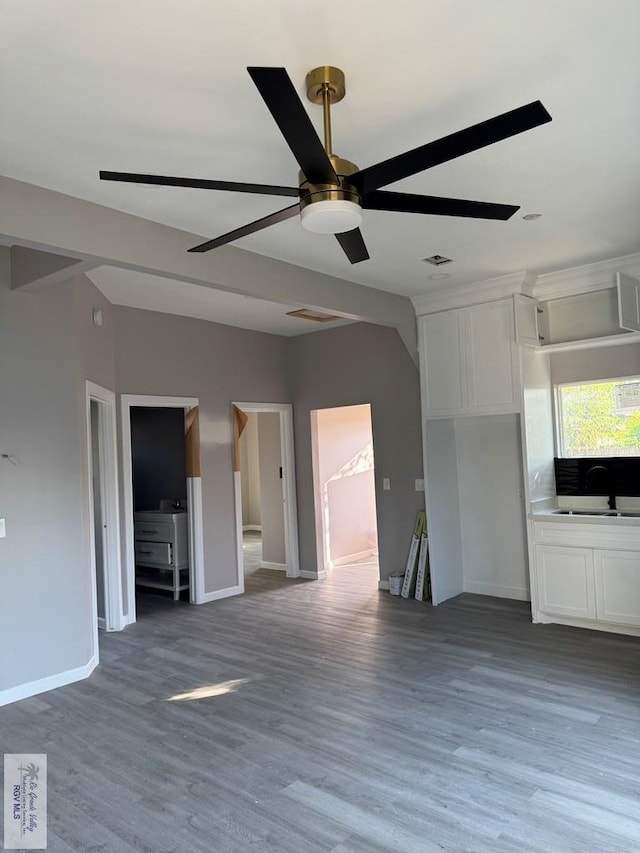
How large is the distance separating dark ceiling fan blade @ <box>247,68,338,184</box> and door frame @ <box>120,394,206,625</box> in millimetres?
3972

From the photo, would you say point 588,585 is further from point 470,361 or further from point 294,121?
point 294,121

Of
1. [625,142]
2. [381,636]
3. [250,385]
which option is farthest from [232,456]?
[625,142]

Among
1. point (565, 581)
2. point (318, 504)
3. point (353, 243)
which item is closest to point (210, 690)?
point (565, 581)

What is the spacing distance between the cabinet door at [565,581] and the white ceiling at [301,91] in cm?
259

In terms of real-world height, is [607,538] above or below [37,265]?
below

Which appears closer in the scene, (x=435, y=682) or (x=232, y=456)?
(x=435, y=682)

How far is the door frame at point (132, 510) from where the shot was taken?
5.46 meters

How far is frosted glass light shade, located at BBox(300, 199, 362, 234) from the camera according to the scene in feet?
6.82

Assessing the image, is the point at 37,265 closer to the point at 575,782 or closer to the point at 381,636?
the point at 381,636

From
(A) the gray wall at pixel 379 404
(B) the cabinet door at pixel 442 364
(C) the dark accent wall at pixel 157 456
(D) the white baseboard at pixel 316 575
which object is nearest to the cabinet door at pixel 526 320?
(B) the cabinet door at pixel 442 364

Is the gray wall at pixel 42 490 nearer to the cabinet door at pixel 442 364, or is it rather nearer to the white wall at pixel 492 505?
the cabinet door at pixel 442 364

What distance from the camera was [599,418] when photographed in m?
5.18

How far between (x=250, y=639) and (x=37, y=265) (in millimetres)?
3176

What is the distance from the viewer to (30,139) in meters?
2.54
